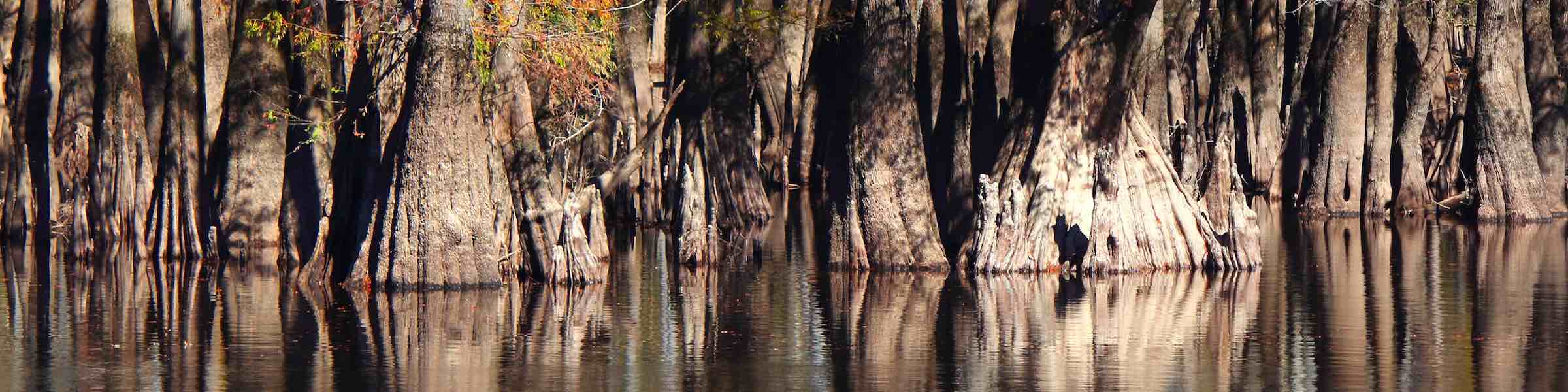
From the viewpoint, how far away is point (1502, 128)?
100ft

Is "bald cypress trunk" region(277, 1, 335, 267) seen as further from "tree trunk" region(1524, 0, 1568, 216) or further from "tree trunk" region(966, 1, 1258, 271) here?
"tree trunk" region(1524, 0, 1568, 216)

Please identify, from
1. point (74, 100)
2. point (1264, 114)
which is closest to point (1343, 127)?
point (1264, 114)

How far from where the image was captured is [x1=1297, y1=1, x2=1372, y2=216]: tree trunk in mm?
32969

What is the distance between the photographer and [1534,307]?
1853 centimetres

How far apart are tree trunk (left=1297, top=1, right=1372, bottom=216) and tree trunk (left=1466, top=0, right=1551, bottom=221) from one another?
2.23 meters

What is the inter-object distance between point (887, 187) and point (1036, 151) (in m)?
1.55

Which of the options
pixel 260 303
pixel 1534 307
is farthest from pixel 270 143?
pixel 1534 307

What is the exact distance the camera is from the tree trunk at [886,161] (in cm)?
2156

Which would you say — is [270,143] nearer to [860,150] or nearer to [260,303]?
[260,303]

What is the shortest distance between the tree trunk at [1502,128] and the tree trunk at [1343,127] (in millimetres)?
2232

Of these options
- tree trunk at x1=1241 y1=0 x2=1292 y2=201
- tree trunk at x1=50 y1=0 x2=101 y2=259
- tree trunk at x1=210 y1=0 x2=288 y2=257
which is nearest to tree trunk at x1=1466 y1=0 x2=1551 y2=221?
tree trunk at x1=1241 y1=0 x2=1292 y2=201

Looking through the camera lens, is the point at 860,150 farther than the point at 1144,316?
Yes

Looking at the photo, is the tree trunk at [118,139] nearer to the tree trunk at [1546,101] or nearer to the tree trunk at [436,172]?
the tree trunk at [436,172]

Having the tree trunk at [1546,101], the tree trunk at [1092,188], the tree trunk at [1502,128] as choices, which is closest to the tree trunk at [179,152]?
the tree trunk at [1092,188]
